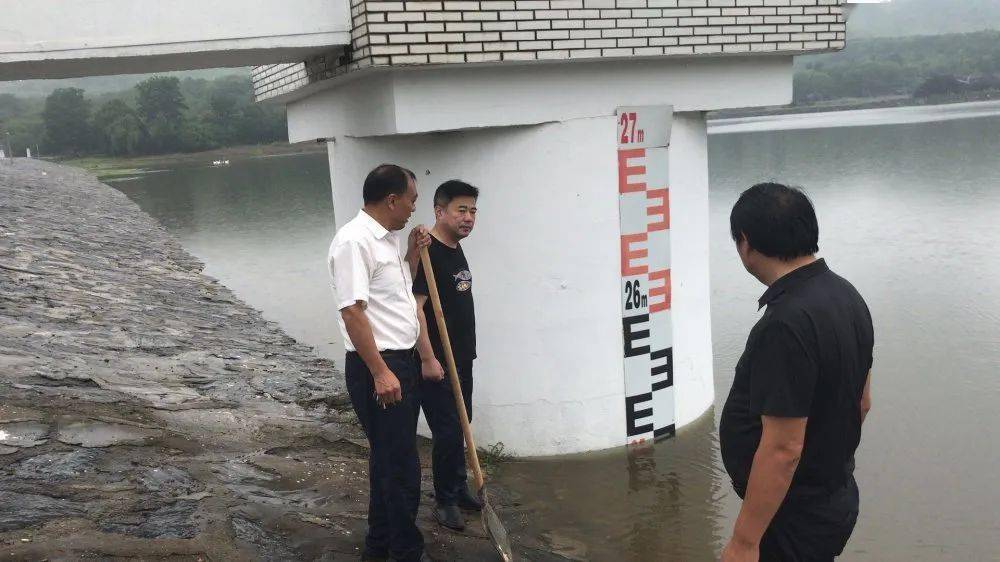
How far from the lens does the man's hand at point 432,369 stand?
4.44m

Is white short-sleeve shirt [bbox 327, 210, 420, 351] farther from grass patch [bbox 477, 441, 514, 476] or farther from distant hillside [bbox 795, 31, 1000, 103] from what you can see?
distant hillside [bbox 795, 31, 1000, 103]

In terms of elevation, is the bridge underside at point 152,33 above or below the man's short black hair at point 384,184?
above

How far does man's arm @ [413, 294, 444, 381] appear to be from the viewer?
439 cm

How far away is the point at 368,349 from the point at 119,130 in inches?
3465

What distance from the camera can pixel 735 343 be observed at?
30.1ft

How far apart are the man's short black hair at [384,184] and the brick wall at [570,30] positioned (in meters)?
1.44

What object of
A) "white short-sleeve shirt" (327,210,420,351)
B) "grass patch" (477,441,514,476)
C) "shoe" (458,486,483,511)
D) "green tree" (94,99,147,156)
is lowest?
"grass patch" (477,441,514,476)

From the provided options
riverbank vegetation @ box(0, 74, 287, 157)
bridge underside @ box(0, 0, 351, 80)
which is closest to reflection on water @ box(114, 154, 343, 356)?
bridge underside @ box(0, 0, 351, 80)

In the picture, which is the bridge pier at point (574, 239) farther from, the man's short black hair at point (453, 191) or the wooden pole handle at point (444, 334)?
the wooden pole handle at point (444, 334)

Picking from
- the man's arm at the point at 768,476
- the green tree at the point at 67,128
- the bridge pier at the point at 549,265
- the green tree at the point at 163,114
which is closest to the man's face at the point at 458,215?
the bridge pier at the point at 549,265

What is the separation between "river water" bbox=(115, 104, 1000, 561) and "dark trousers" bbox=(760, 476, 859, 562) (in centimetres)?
216

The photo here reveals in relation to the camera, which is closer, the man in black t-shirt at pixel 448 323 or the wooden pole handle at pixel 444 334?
the wooden pole handle at pixel 444 334

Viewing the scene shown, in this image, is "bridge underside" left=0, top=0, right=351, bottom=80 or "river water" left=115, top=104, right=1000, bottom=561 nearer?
"bridge underside" left=0, top=0, right=351, bottom=80

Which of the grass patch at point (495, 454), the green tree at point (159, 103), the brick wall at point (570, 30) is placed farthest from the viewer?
the green tree at point (159, 103)
